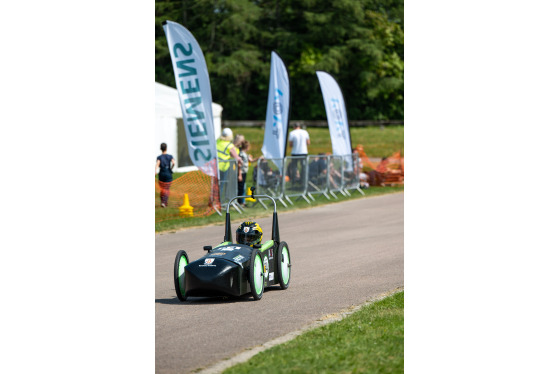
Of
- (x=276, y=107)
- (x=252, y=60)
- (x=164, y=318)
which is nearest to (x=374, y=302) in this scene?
(x=164, y=318)

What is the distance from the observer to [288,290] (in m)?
9.06

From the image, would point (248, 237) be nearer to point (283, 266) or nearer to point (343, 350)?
point (283, 266)

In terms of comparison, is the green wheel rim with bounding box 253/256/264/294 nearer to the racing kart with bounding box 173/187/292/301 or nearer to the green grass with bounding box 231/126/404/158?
the racing kart with bounding box 173/187/292/301

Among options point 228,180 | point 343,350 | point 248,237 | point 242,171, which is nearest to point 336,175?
point 242,171

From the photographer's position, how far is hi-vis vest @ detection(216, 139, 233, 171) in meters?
16.2

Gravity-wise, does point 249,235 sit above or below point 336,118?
below

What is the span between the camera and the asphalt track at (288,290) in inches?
264

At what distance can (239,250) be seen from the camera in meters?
8.35

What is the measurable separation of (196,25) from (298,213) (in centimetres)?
566

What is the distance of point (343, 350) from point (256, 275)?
227 cm

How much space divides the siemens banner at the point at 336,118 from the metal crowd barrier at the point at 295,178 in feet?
5.98

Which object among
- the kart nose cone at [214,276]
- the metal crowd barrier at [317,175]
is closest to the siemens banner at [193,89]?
the metal crowd barrier at [317,175]

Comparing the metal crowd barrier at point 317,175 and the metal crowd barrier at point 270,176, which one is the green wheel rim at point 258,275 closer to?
the metal crowd barrier at point 270,176
